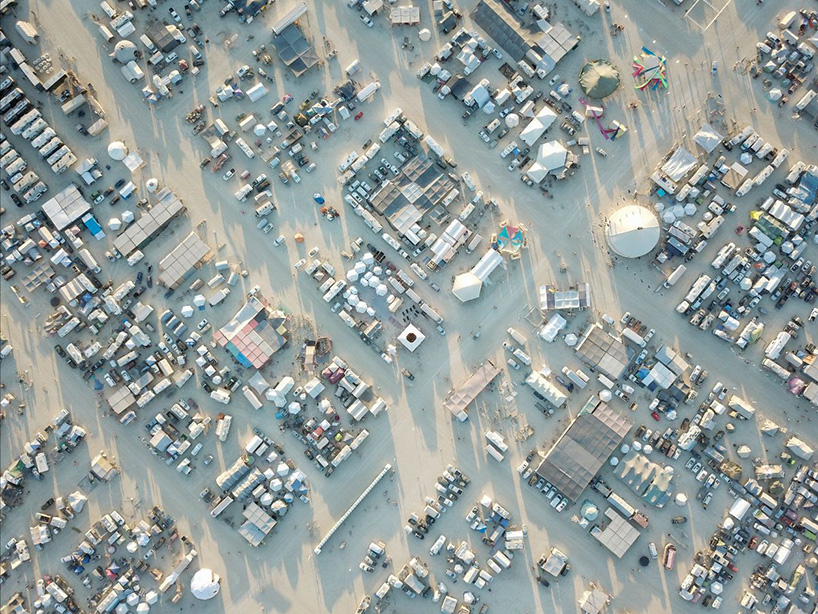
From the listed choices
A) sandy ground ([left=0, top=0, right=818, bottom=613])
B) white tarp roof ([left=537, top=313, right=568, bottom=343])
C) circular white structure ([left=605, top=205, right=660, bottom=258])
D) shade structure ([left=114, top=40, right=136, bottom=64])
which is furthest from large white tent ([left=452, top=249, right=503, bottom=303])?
shade structure ([left=114, top=40, right=136, bottom=64])

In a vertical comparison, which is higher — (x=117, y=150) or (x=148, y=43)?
(x=148, y=43)

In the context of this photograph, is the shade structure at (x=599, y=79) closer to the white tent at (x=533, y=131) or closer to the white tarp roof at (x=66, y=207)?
the white tent at (x=533, y=131)

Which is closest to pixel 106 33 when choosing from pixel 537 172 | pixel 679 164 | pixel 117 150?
pixel 117 150

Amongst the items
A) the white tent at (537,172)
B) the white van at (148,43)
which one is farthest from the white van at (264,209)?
the white tent at (537,172)

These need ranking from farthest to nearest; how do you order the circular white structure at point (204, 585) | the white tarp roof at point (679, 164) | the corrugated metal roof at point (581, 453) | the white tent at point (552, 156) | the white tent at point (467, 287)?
the white tarp roof at point (679, 164) < the white tent at point (552, 156) < the white tent at point (467, 287) < the corrugated metal roof at point (581, 453) < the circular white structure at point (204, 585)

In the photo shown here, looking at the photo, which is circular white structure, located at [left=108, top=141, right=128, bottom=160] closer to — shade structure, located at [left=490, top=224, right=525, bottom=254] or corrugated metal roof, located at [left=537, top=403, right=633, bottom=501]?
shade structure, located at [left=490, top=224, right=525, bottom=254]

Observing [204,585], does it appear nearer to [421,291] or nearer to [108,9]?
[421,291]
